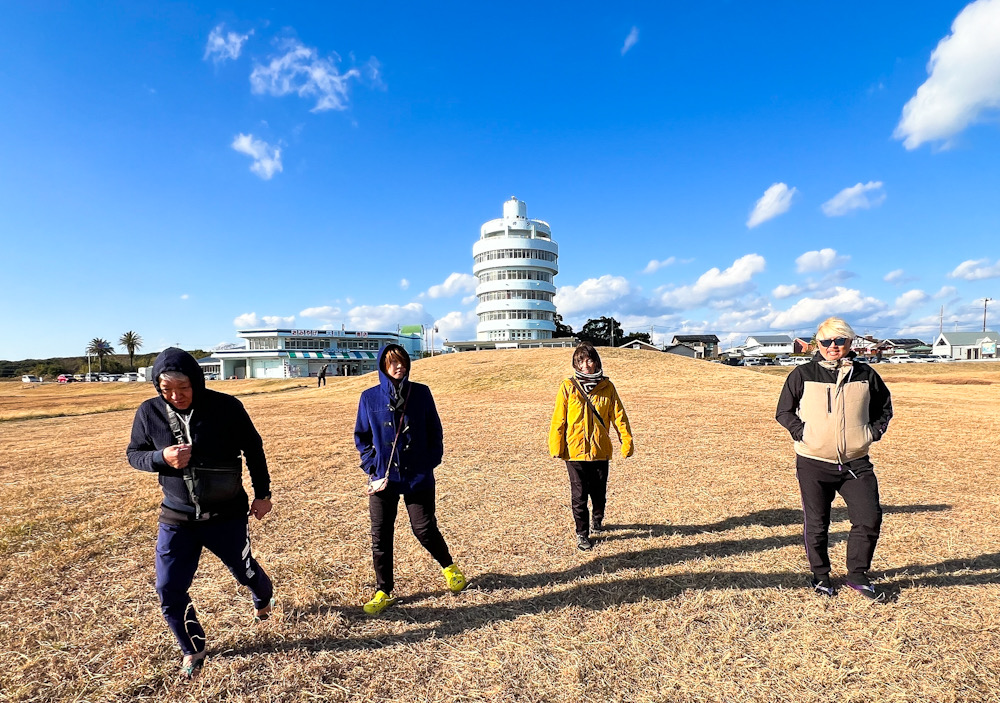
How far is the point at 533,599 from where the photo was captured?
3.95m

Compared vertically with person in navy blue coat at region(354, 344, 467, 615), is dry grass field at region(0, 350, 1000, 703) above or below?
below

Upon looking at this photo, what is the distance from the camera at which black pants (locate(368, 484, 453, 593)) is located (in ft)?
12.2

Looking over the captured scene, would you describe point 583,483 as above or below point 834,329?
below

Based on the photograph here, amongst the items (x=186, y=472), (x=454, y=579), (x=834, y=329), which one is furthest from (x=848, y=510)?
(x=186, y=472)

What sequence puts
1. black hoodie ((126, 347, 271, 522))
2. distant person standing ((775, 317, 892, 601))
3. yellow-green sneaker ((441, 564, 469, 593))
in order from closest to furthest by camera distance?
black hoodie ((126, 347, 271, 522)) → distant person standing ((775, 317, 892, 601)) → yellow-green sneaker ((441, 564, 469, 593))

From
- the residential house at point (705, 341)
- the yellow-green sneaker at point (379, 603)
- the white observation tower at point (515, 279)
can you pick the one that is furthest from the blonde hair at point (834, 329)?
the residential house at point (705, 341)

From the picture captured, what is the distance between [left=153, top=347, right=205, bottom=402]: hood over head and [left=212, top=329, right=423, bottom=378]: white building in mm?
67895

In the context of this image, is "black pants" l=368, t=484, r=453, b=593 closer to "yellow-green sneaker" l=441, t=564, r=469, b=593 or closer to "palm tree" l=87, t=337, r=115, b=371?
"yellow-green sneaker" l=441, t=564, r=469, b=593

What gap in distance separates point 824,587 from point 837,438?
4.28 feet

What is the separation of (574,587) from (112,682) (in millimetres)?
3314

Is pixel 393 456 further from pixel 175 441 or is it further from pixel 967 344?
pixel 967 344

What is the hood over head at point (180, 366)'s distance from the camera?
9.27ft

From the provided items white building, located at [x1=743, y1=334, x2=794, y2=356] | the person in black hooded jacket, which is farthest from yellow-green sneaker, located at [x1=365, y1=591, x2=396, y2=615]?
white building, located at [x1=743, y1=334, x2=794, y2=356]

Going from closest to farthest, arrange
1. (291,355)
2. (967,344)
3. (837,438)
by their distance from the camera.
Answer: (837,438) → (291,355) → (967,344)
